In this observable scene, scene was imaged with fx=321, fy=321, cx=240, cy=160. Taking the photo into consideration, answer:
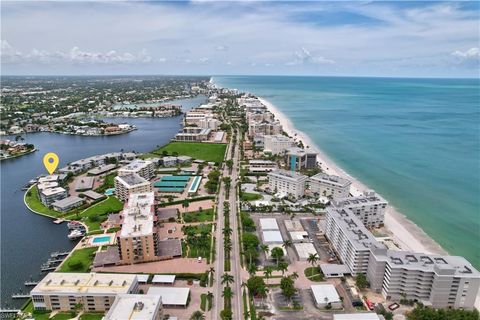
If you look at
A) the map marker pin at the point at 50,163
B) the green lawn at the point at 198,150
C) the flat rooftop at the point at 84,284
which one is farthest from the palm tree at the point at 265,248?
the map marker pin at the point at 50,163

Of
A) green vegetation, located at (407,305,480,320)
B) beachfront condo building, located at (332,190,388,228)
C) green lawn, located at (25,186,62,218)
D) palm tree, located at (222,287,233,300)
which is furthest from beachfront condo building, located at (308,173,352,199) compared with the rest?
green lawn, located at (25,186,62,218)

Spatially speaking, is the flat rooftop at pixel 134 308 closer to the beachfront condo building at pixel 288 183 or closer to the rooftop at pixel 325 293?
the rooftop at pixel 325 293

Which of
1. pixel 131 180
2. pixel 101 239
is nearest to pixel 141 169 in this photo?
pixel 131 180

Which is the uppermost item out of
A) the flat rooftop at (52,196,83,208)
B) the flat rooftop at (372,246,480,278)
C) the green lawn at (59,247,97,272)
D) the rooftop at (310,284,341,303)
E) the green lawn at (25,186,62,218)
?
the flat rooftop at (372,246,480,278)

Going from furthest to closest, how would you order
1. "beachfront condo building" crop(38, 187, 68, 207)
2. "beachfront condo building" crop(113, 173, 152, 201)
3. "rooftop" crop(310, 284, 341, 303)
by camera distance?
"beachfront condo building" crop(113, 173, 152, 201) → "beachfront condo building" crop(38, 187, 68, 207) → "rooftop" crop(310, 284, 341, 303)

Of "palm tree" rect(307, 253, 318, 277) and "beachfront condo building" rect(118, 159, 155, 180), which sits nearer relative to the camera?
"palm tree" rect(307, 253, 318, 277)

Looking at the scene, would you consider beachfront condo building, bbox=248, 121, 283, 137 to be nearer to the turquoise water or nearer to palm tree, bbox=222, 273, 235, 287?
the turquoise water
